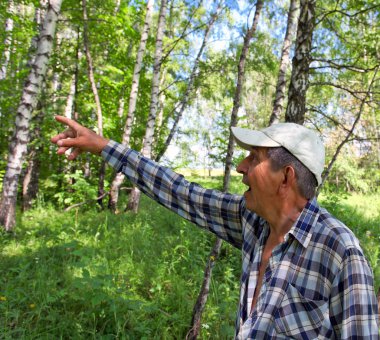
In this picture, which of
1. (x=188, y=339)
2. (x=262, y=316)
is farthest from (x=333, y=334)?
(x=188, y=339)

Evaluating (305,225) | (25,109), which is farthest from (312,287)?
(25,109)

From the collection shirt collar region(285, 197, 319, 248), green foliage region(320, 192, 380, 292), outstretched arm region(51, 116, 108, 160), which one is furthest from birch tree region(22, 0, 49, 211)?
shirt collar region(285, 197, 319, 248)

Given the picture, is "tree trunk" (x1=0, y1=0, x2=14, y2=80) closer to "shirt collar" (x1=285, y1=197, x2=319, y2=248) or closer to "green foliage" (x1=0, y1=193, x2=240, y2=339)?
"green foliage" (x1=0, y1=193, x2=240, y2=339)

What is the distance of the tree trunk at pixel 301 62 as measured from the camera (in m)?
3.71

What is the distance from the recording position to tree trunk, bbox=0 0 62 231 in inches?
235

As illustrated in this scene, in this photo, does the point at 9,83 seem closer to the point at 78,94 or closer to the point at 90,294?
the point at 78,94

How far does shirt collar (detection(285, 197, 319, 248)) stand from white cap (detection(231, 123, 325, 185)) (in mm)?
145

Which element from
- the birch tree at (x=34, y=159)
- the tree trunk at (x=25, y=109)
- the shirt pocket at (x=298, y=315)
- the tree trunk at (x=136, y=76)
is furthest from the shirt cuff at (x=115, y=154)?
the birch tree at (x=34, y=159)

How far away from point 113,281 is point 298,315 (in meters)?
3.14

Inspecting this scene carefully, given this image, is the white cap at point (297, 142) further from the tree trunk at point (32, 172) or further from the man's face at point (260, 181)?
the tree trunk at point (32, 172)

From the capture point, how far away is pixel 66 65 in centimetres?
910

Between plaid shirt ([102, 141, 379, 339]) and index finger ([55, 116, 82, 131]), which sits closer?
plaid shirt ([102, 141, 379, 339])

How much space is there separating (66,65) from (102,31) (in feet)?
4.18

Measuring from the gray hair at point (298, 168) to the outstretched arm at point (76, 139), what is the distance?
3.17 ft
